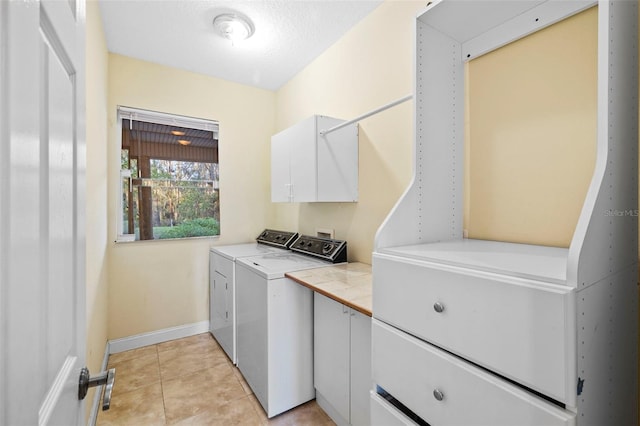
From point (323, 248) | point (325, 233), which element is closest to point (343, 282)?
point (323, 248)

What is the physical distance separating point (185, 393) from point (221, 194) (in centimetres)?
187

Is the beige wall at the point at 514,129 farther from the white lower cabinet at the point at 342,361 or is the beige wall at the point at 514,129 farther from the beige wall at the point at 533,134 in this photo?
the white lower cabinet at the point at 342,361

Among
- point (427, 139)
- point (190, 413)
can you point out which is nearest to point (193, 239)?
point (190, 413)

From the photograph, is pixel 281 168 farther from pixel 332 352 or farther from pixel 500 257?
pixel 500 257

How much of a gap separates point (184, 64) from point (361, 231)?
241cm

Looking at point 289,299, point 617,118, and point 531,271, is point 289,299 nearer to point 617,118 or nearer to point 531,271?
point 531,271

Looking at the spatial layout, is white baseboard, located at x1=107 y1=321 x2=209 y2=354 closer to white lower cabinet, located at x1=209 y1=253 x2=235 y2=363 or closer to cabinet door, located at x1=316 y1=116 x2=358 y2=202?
white lower cabinet, located at x1=209 y1=253 x2=235 y2=363

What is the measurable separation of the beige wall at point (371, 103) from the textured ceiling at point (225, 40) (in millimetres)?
163

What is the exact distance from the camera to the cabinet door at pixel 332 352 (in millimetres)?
1632

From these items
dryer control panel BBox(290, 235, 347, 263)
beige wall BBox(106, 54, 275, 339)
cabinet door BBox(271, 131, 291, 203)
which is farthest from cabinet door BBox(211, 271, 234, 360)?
cabinet door BBox(271, 131, 291, 203)

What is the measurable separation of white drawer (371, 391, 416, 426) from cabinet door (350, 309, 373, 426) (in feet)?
0.95

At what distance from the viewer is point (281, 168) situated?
2.64 meters

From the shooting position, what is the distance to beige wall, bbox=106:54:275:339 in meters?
2.70

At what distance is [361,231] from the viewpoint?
2.23 m
